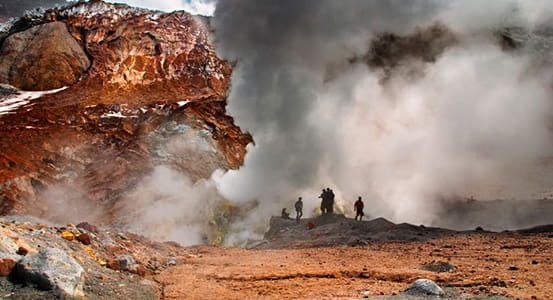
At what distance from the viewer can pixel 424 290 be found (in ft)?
13.3

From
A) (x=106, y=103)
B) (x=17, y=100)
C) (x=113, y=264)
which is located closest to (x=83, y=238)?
(x=113, y=264)

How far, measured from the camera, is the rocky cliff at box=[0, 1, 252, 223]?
1789 centimetres

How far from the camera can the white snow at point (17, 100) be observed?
23.3m

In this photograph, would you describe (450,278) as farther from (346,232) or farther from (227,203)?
(227,203)

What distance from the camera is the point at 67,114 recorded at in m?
22.7

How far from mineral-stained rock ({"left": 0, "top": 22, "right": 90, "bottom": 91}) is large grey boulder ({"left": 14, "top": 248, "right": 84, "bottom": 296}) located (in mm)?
→ 27040

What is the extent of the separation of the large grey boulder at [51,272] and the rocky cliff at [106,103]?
1313 cm

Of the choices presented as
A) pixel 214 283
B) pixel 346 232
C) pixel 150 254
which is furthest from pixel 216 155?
pixel 214 283

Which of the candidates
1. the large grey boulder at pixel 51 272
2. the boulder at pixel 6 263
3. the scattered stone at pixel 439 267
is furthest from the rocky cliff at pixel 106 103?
the scattered stone at pixel 439 267

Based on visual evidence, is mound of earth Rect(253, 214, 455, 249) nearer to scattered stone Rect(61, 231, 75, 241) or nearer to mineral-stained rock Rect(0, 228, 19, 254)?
scattered stone Rect(61, 231, 75, 241)

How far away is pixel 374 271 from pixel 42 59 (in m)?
30.0

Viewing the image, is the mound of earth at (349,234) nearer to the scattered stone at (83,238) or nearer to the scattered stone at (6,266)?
the scattered stone at (83,238)

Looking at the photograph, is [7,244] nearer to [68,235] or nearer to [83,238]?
[68,235]

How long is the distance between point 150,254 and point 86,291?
152 inches
